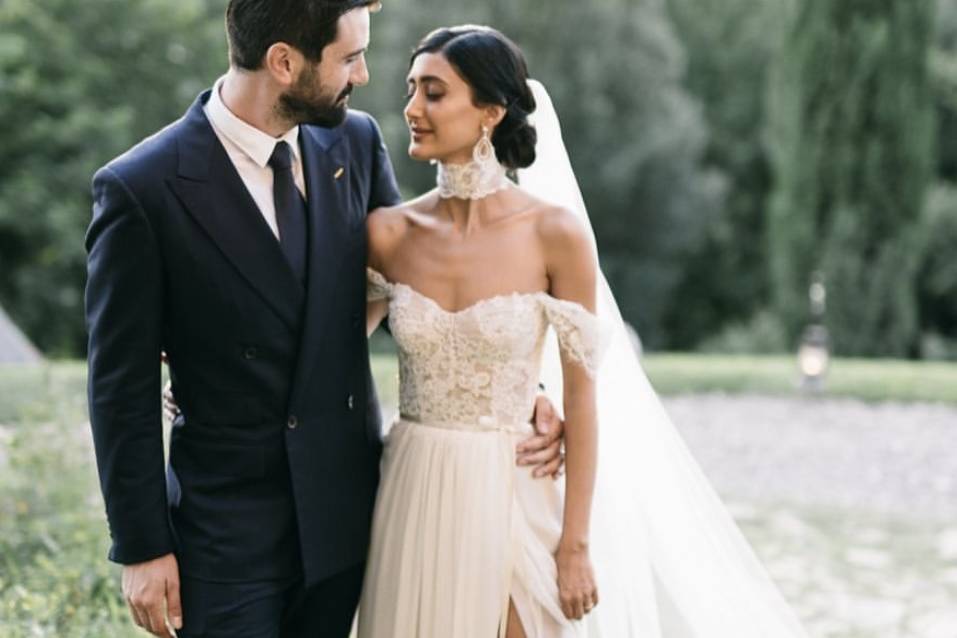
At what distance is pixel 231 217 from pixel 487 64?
65 centimetres

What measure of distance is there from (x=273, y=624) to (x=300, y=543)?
0.18 metres

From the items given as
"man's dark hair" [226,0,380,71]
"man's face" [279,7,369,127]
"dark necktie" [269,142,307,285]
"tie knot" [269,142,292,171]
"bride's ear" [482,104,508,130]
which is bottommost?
"dark necktie" [269,142,307,285]

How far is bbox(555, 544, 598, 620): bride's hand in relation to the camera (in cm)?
282

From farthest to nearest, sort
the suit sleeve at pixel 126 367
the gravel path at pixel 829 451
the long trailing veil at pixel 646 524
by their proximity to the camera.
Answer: the gravel path at pixel 829 451 < the long trailing veil at pixel 646 524 < the suit sleeve at pixel 126 367

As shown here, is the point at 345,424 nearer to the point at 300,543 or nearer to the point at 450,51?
the point at 300,543

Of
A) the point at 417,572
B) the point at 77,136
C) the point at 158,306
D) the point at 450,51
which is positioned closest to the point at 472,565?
the point at 417,572

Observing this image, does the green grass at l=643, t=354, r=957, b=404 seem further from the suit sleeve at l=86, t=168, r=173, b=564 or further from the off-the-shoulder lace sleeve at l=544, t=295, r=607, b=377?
the suit sleeve at l=86, t=168, r=173, b=564

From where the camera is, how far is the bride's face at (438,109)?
2.75 metres

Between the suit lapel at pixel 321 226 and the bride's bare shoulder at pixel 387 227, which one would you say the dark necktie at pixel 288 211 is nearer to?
the suit lapel at pixel 321 226

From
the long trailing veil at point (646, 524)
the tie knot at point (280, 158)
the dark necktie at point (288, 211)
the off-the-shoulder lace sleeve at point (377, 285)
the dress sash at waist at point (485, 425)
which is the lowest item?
the long trailing veil at point (646, 524)

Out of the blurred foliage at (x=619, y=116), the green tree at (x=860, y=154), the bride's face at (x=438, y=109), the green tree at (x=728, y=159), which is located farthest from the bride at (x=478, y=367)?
the green tree at (x=728, y=159)

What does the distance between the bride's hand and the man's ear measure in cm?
116

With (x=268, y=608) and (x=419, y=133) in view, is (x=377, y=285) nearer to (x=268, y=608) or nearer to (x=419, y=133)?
(x=419, y=133)

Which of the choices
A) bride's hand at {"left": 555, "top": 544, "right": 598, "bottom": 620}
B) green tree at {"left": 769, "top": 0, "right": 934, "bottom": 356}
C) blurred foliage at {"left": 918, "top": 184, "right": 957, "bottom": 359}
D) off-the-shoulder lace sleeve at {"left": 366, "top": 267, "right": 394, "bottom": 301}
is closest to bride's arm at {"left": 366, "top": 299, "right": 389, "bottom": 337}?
off-the-shoulder lace sleeve at {"left": 366, "top": 267, "right": 394, "bottom": 301}
